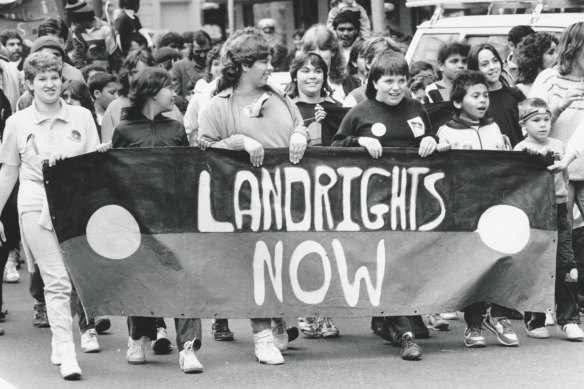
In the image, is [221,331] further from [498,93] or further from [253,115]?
[498,93]

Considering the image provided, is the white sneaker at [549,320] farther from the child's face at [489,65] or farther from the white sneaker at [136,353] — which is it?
the white sneaker at [136,353]

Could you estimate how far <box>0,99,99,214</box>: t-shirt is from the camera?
804cm

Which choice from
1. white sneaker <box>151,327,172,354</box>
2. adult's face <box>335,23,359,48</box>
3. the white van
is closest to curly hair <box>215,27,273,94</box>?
white sneaker <box>151,327,172,354</box>

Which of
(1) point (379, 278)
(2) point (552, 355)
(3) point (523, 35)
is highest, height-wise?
(3) point (523, 35)

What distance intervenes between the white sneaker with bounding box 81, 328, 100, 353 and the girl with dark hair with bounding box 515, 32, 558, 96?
4.00 metres

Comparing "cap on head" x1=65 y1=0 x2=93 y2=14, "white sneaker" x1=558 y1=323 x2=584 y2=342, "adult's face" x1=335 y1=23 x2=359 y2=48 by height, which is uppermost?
"cap on head" x1=65 y1=0 x2=93 y2=14

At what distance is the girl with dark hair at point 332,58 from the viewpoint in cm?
1048

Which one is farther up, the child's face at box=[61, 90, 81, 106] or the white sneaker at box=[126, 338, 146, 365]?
the child's face at box=[61, 90, 81, 106]

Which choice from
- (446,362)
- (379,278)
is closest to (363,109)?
(379,278)

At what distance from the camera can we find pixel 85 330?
8.59 metres

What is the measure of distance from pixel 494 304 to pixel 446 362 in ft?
2.17

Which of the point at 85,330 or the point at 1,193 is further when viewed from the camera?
the point at 85,330

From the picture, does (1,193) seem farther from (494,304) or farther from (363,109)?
(494,304)

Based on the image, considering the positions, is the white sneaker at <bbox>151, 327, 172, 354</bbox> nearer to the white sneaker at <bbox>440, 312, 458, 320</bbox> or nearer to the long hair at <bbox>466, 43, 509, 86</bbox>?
the white sneaker at <bbox>440, 312, 458, 320</bbox>
